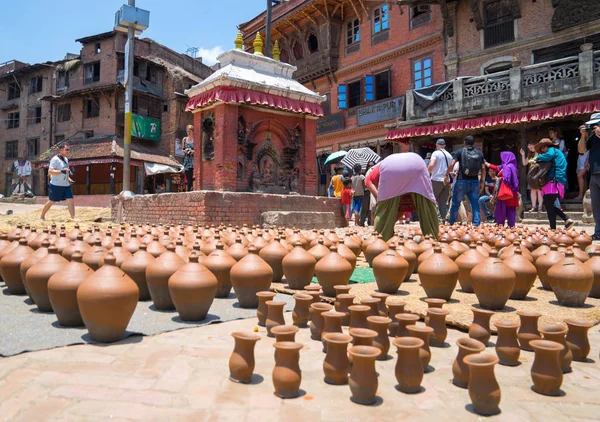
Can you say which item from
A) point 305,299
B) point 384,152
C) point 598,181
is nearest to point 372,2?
point 384,152

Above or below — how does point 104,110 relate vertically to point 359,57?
below

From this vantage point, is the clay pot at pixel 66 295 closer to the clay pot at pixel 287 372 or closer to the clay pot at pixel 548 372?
the clay pot at pixel 287 372

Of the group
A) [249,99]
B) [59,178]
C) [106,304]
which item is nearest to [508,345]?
[106,304]

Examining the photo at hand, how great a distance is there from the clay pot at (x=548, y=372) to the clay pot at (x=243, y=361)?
126 centimetres

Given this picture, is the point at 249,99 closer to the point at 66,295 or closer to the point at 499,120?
the point at 66,295

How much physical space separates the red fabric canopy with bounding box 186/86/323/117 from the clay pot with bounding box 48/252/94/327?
20.0 feet

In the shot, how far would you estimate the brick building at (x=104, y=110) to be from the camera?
26469 mm

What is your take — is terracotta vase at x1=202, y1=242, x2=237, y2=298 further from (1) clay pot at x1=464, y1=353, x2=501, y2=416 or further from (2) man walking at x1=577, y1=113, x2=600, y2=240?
(2) man walking at x1=577, y1=113, x2=600, y2=240

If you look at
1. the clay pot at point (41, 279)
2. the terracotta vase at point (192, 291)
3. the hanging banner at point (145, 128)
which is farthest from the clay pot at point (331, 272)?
the hanging banner at point (145, 128)

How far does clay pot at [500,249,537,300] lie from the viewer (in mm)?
3348

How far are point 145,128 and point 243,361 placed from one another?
27873 millimetres

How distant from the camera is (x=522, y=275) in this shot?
3.34m

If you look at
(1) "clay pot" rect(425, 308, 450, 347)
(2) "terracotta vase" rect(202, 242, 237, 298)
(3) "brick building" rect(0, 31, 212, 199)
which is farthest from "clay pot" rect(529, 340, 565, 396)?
(3) "brick building" rect(0, 31, 212, 199)

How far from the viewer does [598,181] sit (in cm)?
642
